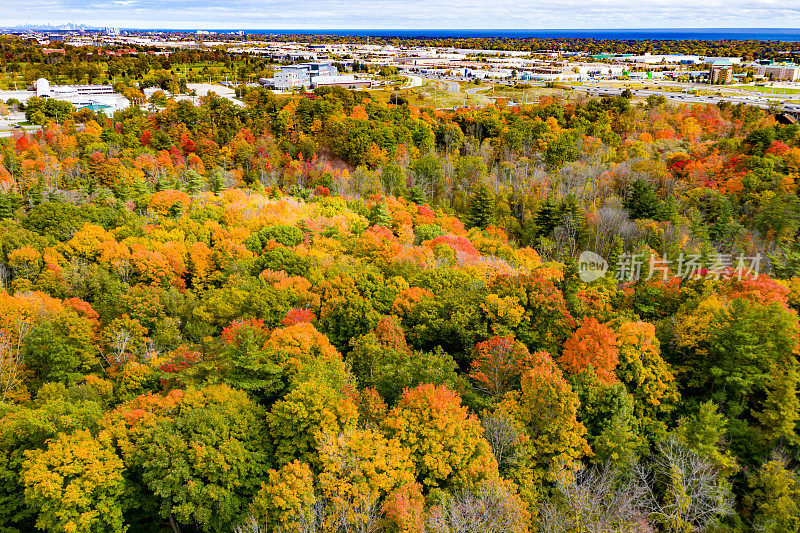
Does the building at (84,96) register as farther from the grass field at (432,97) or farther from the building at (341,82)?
the grass field at (432,97)

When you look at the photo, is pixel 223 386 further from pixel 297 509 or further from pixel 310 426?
pixel 297 509

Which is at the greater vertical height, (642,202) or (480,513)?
(642,202)

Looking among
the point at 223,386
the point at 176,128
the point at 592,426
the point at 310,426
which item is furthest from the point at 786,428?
the point at 176,128

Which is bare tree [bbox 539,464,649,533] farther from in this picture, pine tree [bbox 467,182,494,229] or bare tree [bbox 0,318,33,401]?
pine tree [bbox 467,182,494,229]

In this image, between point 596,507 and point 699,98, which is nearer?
point 596,507

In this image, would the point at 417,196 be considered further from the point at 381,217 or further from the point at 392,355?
the point at 392,355

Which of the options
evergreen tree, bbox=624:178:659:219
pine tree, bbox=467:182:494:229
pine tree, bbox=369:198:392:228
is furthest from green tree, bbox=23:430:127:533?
evergreen tree, bbox=624:178:659:219

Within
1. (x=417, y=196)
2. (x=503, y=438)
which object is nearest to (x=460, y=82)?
(x=417, y=196)

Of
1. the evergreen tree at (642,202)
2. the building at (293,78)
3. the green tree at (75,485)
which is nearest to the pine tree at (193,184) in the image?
the green tree at (75,485)
